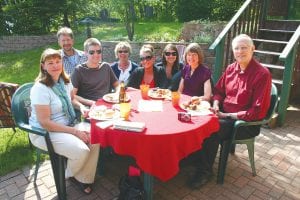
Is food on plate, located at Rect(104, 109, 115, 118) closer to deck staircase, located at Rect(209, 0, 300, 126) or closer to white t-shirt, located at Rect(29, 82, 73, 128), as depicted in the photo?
white t-shirt, located at Rect(29, 82, 73, 128)

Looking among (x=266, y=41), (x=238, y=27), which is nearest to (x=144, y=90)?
(x=238, y=27)

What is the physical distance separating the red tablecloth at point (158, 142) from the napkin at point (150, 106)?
0.31m

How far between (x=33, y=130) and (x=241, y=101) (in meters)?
2.06

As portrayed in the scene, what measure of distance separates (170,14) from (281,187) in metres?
12.9

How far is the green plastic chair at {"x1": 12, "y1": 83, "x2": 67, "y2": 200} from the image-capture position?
2622 mm

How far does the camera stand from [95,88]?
362cm

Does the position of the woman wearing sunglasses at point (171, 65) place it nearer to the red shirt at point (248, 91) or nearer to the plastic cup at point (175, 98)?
the red shirt at point (248, 91)

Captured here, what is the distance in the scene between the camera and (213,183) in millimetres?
3086

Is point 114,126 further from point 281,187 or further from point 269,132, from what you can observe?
point 269,132

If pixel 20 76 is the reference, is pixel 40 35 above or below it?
above

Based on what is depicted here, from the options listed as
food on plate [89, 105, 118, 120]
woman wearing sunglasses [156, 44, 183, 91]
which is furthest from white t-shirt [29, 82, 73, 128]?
woman wearing sunglasses [156, 44, 183, 91]

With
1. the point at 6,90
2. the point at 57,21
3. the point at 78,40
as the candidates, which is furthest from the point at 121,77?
the point at 57,21

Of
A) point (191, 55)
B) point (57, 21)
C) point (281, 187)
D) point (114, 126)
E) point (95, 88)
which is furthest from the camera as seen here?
point (57, 21)

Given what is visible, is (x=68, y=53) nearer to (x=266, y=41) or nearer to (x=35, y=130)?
(x=35, y=130)
